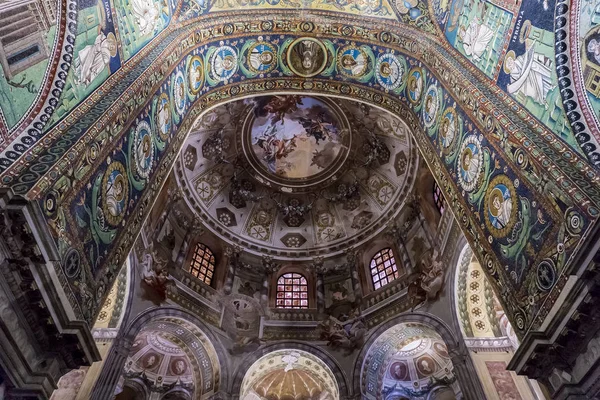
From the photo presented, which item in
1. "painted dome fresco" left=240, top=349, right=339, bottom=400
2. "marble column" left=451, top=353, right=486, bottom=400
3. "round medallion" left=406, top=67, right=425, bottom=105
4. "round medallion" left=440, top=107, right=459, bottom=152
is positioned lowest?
"marble column" left=451, top=353, right=486, bottom=400

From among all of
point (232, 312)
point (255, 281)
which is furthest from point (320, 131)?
point (232, 312)

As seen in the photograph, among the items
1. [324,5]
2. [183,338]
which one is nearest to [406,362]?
[183,338]

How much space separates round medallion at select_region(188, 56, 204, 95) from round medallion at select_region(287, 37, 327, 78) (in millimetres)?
2826

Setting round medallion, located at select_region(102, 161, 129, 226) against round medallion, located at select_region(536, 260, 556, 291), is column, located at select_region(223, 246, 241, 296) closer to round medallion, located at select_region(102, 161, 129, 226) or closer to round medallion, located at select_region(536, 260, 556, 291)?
round medallion, located at select_region(102, 161, 129, 226)

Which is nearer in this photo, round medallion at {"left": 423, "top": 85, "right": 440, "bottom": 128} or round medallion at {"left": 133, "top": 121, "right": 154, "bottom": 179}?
round medallion at {"left": 133, "top": 121, "right": 154, "bottom": 179}

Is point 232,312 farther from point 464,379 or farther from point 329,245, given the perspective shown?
point 464,379

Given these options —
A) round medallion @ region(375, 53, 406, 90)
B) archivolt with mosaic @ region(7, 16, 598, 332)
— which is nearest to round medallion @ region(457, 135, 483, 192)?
archivolt with mosaic @ region(7, 16, 598, 332)

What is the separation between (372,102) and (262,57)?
3688 mm

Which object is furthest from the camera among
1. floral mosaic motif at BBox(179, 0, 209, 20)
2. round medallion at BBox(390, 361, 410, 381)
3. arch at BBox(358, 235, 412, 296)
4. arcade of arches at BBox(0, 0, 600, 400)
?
arch at BBox(358, 235, 412, 296)

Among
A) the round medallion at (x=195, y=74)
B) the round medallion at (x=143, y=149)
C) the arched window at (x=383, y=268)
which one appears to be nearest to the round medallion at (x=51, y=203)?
the round medallion at (x=143, y=149)

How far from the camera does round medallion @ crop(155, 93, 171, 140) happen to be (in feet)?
29.9

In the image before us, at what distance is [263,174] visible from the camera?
66.6ft

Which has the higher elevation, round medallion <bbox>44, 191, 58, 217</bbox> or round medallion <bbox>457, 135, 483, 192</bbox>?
round medallion <bbox>457, 135, 483, 192</bbox>

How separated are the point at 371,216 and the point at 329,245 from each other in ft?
8.14
